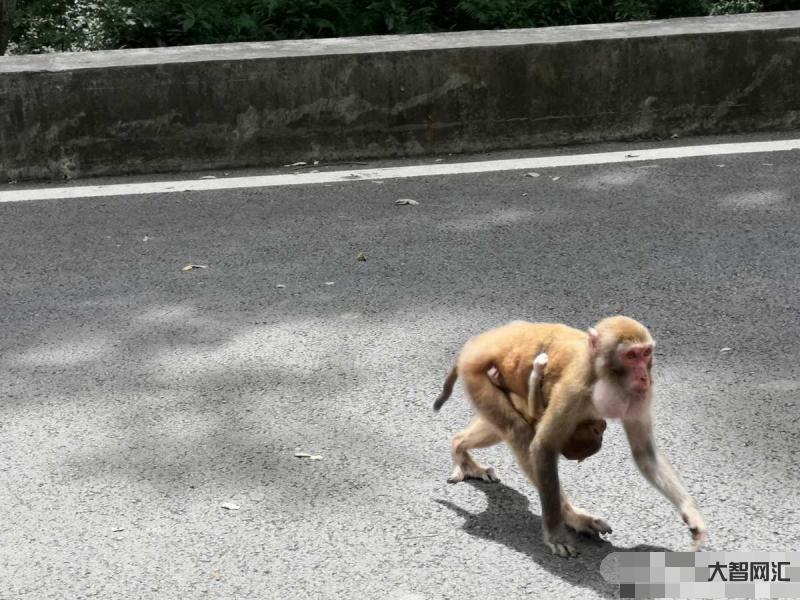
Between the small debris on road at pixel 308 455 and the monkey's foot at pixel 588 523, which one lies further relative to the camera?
the small debris on road at pixel 308 455

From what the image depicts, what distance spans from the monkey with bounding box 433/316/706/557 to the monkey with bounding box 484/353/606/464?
0.02 m

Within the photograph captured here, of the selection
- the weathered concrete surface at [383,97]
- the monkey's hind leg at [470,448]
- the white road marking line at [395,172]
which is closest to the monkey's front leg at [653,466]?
the monkey's hind leg at [470,448]

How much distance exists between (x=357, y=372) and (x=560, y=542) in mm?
1604

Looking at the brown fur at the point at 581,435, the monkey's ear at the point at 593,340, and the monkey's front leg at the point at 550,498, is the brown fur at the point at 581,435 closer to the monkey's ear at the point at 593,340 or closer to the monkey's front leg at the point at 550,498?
the monkey's front leg at the point at 550,498

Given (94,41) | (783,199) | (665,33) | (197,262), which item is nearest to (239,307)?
(197,262)

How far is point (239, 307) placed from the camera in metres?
5.99

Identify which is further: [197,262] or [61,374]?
[197,262]

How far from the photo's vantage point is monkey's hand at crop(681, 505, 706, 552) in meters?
3.55

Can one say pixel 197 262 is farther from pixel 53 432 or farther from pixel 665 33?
pixel 665 33

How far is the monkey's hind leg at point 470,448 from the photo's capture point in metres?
4.11

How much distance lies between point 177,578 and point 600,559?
49.1 inches

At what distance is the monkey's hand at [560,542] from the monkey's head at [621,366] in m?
0.44

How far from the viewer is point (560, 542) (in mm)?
3758

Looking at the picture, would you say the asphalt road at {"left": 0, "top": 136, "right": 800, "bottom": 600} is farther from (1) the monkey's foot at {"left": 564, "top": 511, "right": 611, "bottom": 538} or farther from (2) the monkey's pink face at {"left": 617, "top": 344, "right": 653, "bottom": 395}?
(2) the monkey's pink face at {"left": 617, "top": 344, "right": 653, "bottom": 395}
